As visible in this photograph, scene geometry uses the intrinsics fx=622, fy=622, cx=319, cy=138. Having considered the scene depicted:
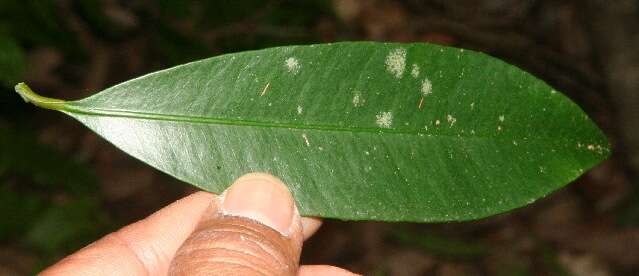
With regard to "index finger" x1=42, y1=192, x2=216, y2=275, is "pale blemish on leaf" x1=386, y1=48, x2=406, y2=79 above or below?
above

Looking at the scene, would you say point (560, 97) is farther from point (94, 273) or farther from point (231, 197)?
point (94, 273)

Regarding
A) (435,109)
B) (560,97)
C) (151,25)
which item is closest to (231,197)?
(435,109)

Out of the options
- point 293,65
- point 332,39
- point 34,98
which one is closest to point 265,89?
point 293,65

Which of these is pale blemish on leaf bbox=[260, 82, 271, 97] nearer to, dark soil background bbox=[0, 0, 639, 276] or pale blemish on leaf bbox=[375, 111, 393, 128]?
pale blemish on leaf bbox=[375, 111, 393, 128]

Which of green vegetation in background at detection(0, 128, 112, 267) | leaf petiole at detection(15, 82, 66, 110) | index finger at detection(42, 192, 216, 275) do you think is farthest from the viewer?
green vegetation in background at detection(0, 128, 112, 267)

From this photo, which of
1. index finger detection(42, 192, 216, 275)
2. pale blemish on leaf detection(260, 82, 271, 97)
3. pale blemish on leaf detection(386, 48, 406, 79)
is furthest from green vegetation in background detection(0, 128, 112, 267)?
pale blemish on leaf detection(386, 48, 406, 79)

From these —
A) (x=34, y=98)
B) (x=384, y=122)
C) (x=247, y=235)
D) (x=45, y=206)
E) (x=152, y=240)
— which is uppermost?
(x=34, y=98)

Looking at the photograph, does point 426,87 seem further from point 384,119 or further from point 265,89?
point 265,89
